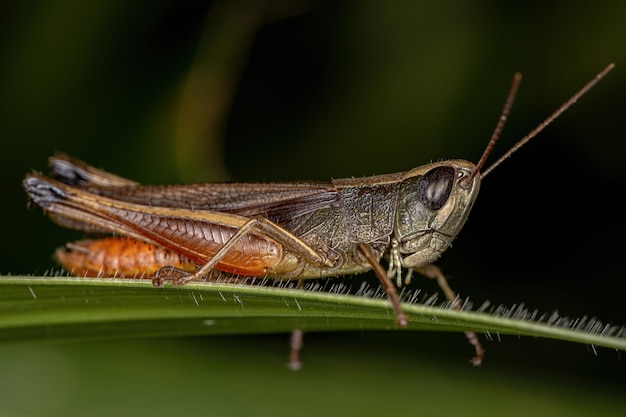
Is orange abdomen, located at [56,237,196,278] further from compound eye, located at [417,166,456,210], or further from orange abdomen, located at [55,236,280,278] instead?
compound eye, located at [417,166,456,210]

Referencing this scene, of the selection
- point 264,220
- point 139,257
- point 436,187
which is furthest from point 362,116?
point 139,257

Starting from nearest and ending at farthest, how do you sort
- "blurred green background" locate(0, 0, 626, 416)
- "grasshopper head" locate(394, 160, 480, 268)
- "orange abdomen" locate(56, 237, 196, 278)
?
"grasshopper head" locate(394, 160, 480, 268)
"orange abdomen" locate(56, 237, 196, 278)
"blurred green background" locate(0, 0, 626, 416)

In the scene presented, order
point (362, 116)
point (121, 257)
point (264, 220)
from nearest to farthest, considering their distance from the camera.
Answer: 1. point (264, 220)
2. point (121, 257)
3. point (362, 116)

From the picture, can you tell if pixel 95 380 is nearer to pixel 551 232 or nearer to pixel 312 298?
pixel 312 298

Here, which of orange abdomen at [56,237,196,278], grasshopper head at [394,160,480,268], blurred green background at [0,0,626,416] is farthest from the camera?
blurred green background at [0,0,626,416]

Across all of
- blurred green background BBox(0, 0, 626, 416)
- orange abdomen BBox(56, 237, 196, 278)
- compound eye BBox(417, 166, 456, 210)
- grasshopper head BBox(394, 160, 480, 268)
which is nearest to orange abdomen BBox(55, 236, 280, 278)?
orange abdomen BBox(56, 237, 196, 278)

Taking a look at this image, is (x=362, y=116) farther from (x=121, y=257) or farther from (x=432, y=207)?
(x=121, y=257)

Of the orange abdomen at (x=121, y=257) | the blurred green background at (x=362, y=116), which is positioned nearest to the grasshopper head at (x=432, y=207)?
the blurred green background at (x=362, y=116)

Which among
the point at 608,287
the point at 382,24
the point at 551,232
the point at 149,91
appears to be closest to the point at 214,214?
the point at 149,91
